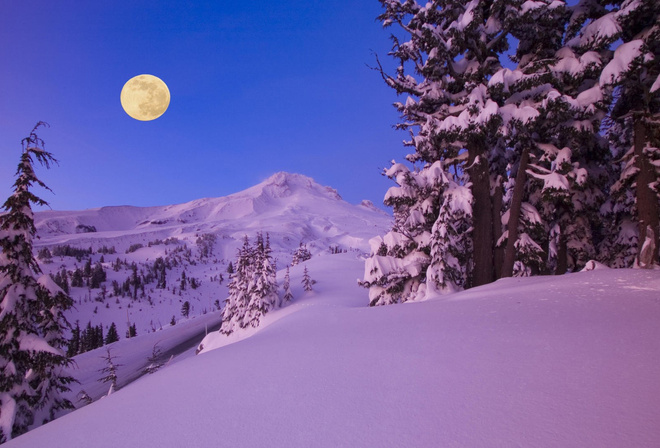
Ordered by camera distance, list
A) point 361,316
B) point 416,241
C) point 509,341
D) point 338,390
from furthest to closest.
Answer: point 416,241 < point 361,316 < point 509,341 < point 338,390

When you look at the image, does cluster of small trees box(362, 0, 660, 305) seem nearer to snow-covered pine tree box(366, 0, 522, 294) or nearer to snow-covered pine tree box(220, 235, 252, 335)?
snow-covered pine tree box(366, 0, 522, 294)

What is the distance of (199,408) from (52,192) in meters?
11.7

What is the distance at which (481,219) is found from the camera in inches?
451

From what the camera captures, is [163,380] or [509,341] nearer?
[509,341]

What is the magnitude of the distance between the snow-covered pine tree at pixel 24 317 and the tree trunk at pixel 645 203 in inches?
728

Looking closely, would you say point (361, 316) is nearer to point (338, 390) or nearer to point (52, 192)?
point (338, 390)

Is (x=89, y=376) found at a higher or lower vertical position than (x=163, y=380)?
→ lower

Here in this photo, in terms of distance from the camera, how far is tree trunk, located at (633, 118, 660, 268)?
830cm

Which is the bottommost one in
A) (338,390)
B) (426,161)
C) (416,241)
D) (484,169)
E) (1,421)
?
(1,421)

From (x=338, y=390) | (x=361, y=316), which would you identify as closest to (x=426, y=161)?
(x=361, y=316)

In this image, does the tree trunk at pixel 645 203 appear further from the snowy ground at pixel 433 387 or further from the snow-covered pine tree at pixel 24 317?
the snow-covered pine tree at pixel 24 317

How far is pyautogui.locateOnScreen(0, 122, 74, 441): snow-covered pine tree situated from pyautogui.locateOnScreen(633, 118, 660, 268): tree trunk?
18.5 m

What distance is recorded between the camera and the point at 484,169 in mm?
11414

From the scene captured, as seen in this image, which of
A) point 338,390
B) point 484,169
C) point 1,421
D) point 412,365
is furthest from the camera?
point 484,169
